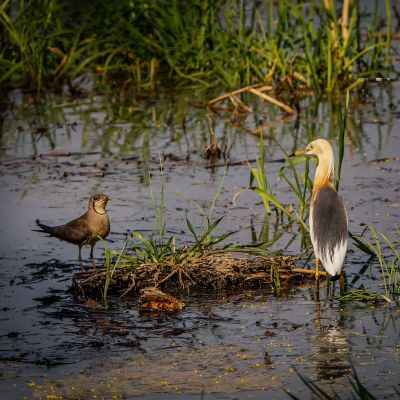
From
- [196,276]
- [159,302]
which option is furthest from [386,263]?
[159,302]

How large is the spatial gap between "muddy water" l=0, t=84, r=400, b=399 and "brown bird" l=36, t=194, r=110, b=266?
222mm

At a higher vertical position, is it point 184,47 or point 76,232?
point 184,47

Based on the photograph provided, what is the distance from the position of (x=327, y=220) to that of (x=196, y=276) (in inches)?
39.8

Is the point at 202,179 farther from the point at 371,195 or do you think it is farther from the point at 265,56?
the point at 265,56

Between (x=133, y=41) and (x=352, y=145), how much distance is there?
12.7 ft

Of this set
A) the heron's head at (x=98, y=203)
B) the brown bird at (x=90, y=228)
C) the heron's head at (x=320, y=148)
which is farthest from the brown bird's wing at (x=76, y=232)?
the heron's head at (x=320, y=148)

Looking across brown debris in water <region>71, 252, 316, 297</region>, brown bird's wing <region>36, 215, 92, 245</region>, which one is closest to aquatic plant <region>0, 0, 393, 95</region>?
brown bird's wing <region>36, 215, 92, 245</region>

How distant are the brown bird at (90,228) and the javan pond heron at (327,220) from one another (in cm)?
159

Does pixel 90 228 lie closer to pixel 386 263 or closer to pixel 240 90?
pixel 386 263

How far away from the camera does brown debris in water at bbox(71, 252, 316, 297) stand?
28.0 ft

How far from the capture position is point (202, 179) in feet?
38.0

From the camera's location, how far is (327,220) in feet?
28.2

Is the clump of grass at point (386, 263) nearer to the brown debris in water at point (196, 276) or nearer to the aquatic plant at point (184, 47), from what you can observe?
the brown debris in water at point (196, 276)

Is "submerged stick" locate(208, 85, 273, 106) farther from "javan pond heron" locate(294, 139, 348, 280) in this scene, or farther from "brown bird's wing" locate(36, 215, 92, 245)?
"brown bird's wing" locate(36, 215, 92, 245)
